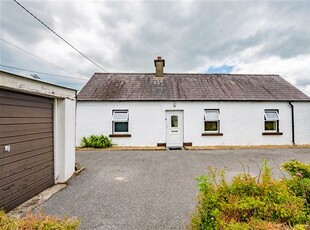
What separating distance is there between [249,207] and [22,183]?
4.55m

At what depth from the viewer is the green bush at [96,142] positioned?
11.2 meters

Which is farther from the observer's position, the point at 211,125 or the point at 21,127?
the point at 211,125

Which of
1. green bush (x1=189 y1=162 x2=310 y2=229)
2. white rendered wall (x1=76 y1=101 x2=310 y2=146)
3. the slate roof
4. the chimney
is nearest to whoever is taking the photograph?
green bush (x1=189 y1=162 x2=310 y2=229)

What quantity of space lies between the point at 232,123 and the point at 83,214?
10.7 metres

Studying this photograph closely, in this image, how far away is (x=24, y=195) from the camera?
4.12m

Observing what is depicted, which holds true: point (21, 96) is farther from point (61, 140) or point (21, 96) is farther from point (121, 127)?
point (121, 127)

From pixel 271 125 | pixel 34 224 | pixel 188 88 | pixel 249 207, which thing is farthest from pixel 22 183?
pixel 271 125

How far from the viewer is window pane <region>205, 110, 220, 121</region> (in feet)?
38.9

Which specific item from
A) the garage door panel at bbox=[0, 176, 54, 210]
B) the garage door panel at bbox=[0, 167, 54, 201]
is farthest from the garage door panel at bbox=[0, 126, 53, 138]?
the garage door panel at bbox=[0, 176, 54, 210]

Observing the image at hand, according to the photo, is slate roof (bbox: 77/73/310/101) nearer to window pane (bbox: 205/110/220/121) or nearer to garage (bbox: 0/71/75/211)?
window pane (bbox: 205/110/220/121)

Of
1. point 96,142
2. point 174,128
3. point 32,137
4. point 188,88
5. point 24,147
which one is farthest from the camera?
point 188,88

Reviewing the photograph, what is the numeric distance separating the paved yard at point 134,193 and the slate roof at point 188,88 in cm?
512

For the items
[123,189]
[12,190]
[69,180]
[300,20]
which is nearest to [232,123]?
[300,20]

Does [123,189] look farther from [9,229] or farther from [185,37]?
[185,37]
